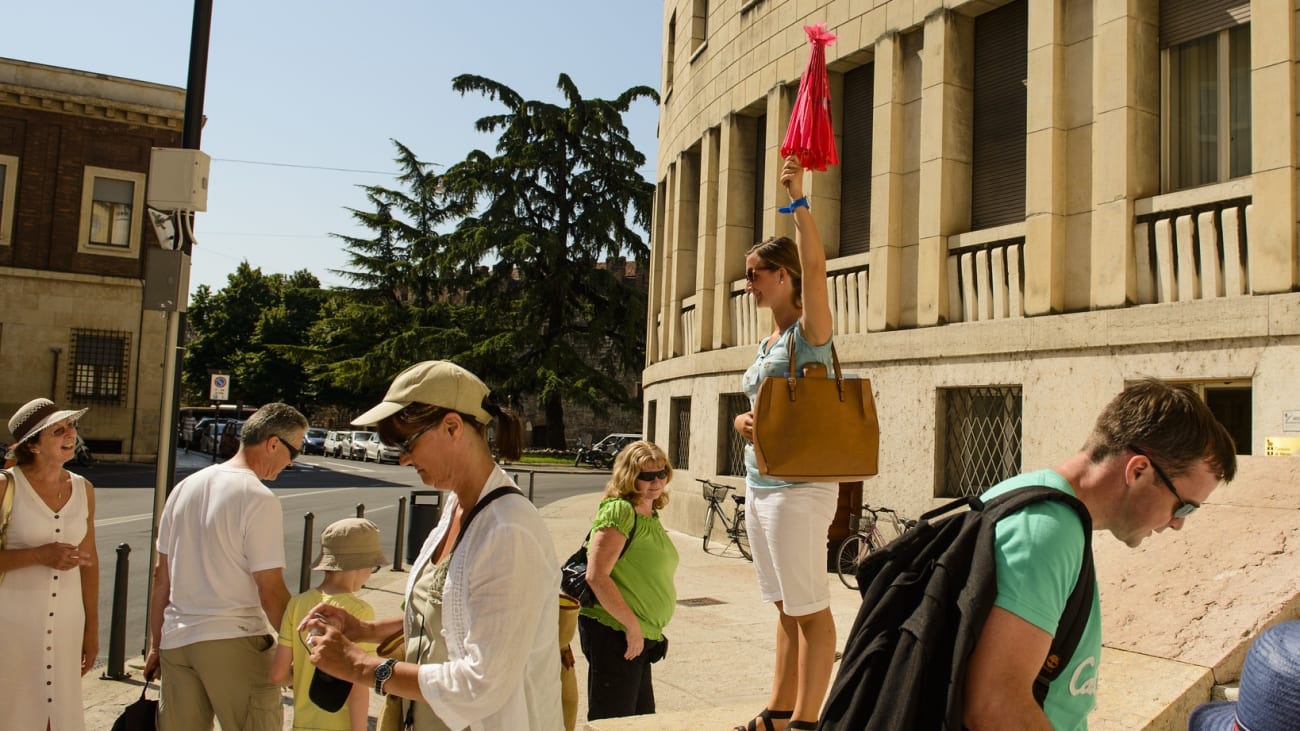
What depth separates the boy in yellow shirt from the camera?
4.16 meters

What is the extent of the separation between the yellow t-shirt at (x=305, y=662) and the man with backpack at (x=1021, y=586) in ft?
8.63

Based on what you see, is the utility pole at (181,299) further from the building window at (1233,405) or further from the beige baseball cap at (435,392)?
the building window at (1233,405)

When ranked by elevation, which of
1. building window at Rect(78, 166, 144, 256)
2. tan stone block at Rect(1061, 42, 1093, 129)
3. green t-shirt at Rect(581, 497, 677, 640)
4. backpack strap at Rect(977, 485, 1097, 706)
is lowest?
green t-shirt at Rect(581, 497, 677, 640)

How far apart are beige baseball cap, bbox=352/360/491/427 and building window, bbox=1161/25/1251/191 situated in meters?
9.67

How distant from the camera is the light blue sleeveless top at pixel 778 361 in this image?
396cm

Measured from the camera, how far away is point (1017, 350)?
37.1 ft

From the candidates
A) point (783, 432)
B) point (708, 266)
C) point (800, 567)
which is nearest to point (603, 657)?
point (800, 567)

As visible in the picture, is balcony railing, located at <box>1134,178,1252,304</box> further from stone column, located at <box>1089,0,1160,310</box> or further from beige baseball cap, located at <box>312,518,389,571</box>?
beige baseball cap, located at <box>312,518,389,571</box>

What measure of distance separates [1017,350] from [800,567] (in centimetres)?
822

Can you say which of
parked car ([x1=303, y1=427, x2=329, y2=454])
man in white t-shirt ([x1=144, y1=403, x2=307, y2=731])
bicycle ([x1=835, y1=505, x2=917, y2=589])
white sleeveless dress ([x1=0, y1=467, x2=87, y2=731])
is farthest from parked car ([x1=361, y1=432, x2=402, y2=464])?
man in white t-shirt ([x1=144, y1=403, x2=307, y2=731])

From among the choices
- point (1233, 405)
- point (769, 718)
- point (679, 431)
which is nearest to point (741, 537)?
point (679, 431)

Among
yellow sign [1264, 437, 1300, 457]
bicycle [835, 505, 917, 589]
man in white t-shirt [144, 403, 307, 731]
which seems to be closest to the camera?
man in white t-shirt [144, 403, 307, 731]

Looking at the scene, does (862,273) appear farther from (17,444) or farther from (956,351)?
(17,444)

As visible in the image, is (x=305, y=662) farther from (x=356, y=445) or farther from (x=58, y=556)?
(x=356, y=445)
